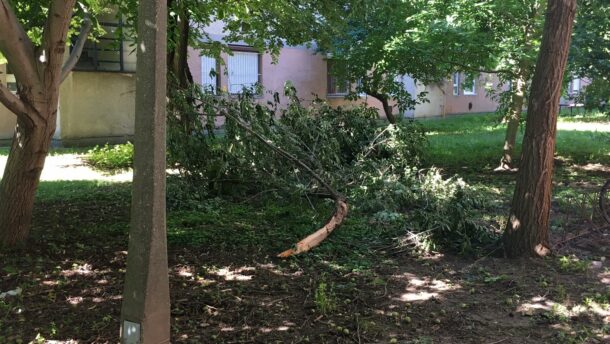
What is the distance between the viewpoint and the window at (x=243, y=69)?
1933 cm

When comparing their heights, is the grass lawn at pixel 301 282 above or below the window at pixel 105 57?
below

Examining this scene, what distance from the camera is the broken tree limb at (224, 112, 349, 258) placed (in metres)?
5.80

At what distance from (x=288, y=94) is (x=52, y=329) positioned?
611cm

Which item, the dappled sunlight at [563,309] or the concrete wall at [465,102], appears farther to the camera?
the concrete wall at [465,102]

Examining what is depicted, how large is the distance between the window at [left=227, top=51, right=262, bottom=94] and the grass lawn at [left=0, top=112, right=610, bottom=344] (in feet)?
39.4

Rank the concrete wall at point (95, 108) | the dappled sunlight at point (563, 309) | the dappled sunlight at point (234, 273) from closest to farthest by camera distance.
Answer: the dappled sunlight at point (563, 309) < the dappled sunlight at point (234, 273) < the concrete wall at point (95, 108)

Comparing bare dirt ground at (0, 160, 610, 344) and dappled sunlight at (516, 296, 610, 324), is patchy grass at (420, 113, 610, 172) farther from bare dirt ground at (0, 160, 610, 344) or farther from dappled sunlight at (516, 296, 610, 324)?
dappled sunlight at (516, 296, 610, 324)

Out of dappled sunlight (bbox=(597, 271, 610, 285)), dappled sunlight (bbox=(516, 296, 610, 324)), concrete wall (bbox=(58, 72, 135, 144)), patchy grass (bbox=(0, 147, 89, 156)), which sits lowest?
dappled sunlight (bbox=(516, 296, 610, 324))

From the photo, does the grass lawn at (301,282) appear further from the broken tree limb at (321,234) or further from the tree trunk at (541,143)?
the tree trunk at (541,143)

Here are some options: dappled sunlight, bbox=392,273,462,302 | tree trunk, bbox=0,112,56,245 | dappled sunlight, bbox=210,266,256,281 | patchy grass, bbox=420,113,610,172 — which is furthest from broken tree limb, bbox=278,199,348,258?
patchy grass, bbox=420,113,610,172

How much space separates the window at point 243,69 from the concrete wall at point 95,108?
3.54 metres

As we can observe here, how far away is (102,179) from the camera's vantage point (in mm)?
10578

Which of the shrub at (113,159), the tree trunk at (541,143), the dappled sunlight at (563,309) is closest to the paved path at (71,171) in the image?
the shrub at (113,159)

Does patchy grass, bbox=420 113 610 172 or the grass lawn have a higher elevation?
patchy grass, bbox=420 113 610 172
